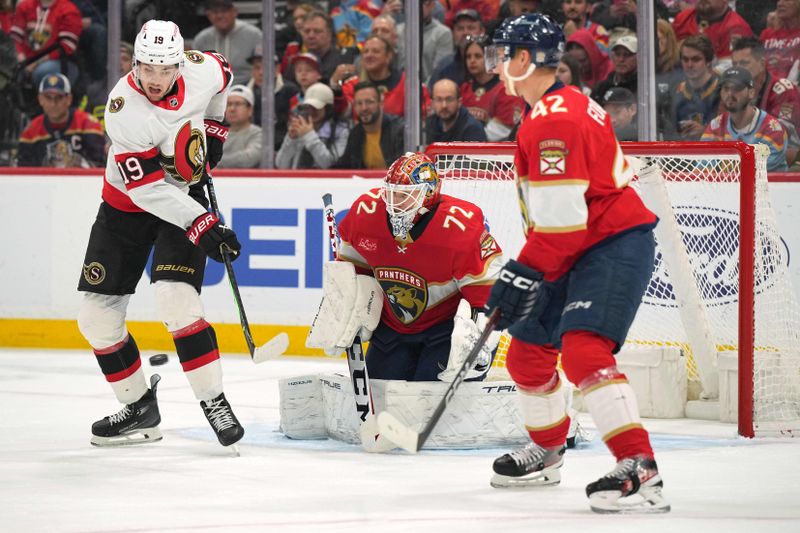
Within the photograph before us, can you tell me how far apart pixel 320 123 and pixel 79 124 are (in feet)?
4.25

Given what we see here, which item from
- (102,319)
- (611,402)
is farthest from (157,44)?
(611,402)

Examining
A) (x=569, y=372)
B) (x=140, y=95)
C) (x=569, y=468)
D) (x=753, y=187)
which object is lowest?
(x=569, y=468)

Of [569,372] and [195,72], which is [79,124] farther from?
[569,372]

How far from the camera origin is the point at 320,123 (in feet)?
22.1

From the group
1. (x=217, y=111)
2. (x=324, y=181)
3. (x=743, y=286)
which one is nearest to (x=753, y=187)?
(x=743, y=286)

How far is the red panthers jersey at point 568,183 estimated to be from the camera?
3.00 m

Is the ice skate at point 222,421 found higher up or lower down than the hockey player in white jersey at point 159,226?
lower down

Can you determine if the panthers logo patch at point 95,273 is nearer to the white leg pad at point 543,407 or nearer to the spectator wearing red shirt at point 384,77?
the white leg pad at point 543,407

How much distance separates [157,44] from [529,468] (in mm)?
1563

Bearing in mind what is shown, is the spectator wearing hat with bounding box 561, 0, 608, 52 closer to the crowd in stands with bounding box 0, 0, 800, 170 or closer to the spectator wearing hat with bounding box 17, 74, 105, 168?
the crowd in stands with bounding box 0, 0, 800, 170

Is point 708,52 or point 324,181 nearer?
point 708,52

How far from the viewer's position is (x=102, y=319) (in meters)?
4.12

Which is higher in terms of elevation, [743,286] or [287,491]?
[743,286]

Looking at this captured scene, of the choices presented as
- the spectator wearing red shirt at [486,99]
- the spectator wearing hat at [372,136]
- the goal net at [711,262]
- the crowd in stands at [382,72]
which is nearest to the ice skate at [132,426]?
the goal net at [711,262]
